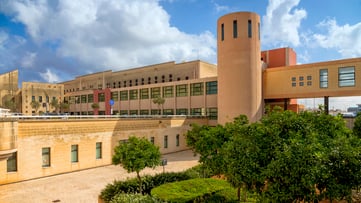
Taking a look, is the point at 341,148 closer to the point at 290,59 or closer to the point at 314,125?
the point at 314,125

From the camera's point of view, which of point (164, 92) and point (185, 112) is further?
point (164, 92)

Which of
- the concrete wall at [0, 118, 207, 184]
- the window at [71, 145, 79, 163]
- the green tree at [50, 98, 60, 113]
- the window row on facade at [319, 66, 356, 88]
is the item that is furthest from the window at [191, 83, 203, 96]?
the green tree at [50, 98, 60, 113]

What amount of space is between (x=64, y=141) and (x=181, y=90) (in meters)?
26.2

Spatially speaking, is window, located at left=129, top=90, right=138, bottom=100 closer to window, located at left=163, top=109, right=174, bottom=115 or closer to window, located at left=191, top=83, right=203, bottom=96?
window, located at left=163, top=109, right=174, bottom=115

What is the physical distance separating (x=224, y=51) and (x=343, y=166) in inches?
1151

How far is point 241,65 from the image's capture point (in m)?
33.1

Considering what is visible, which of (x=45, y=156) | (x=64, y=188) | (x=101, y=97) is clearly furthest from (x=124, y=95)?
(x=64, y=188)

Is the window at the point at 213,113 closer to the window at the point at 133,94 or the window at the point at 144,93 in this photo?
the window at the point at 144,93

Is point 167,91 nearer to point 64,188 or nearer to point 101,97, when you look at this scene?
point 101,97

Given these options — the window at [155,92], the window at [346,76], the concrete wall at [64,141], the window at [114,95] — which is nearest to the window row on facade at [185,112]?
the window at [155,92]

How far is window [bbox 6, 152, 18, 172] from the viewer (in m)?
18.4

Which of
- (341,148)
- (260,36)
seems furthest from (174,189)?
(260,36)

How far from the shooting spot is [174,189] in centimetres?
1299

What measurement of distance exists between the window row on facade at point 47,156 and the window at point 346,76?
31954 mm
